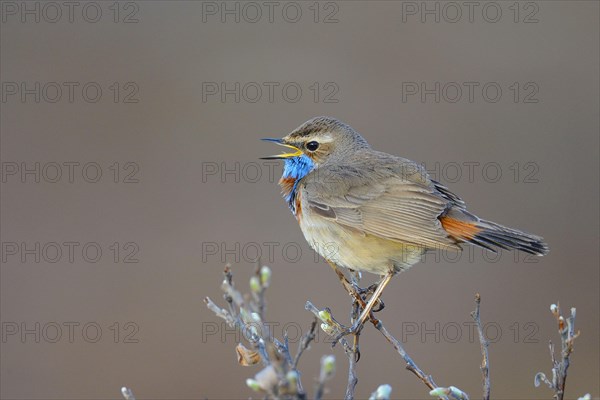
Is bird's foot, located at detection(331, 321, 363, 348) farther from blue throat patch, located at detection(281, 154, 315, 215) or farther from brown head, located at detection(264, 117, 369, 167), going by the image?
brown head, located at detection(264, 117, 369, 167)

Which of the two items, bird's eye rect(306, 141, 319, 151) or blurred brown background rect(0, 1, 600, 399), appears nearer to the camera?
bird's eye rect(306, 141, 319, 151)

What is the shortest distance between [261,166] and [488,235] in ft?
18.6

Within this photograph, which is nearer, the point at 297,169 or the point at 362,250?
the point at 362,250

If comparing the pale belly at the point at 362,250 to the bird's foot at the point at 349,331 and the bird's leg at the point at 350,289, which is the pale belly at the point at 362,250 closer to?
the bird's leg at the point at 350,289

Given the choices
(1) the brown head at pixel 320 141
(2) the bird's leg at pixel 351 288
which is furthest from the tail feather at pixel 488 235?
(1) the brown head at pixel 320 141

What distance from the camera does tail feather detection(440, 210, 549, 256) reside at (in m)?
4.64

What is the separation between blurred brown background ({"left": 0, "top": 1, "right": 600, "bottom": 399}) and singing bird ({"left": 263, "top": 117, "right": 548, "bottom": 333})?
287 centimetres

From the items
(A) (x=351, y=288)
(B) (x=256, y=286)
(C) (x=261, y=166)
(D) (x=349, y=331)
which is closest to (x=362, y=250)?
(A) (x=351, y=288)

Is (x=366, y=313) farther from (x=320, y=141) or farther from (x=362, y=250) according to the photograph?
(x=320, y=141)

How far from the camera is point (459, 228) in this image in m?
4.91

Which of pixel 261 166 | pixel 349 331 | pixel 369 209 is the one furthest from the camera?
pixel 261 166

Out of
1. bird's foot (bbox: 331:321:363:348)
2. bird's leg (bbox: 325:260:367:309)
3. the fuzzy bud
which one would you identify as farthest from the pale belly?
the fuzzy bud

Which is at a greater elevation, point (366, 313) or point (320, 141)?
point (320, 141)

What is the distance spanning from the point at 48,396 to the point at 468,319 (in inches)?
173
